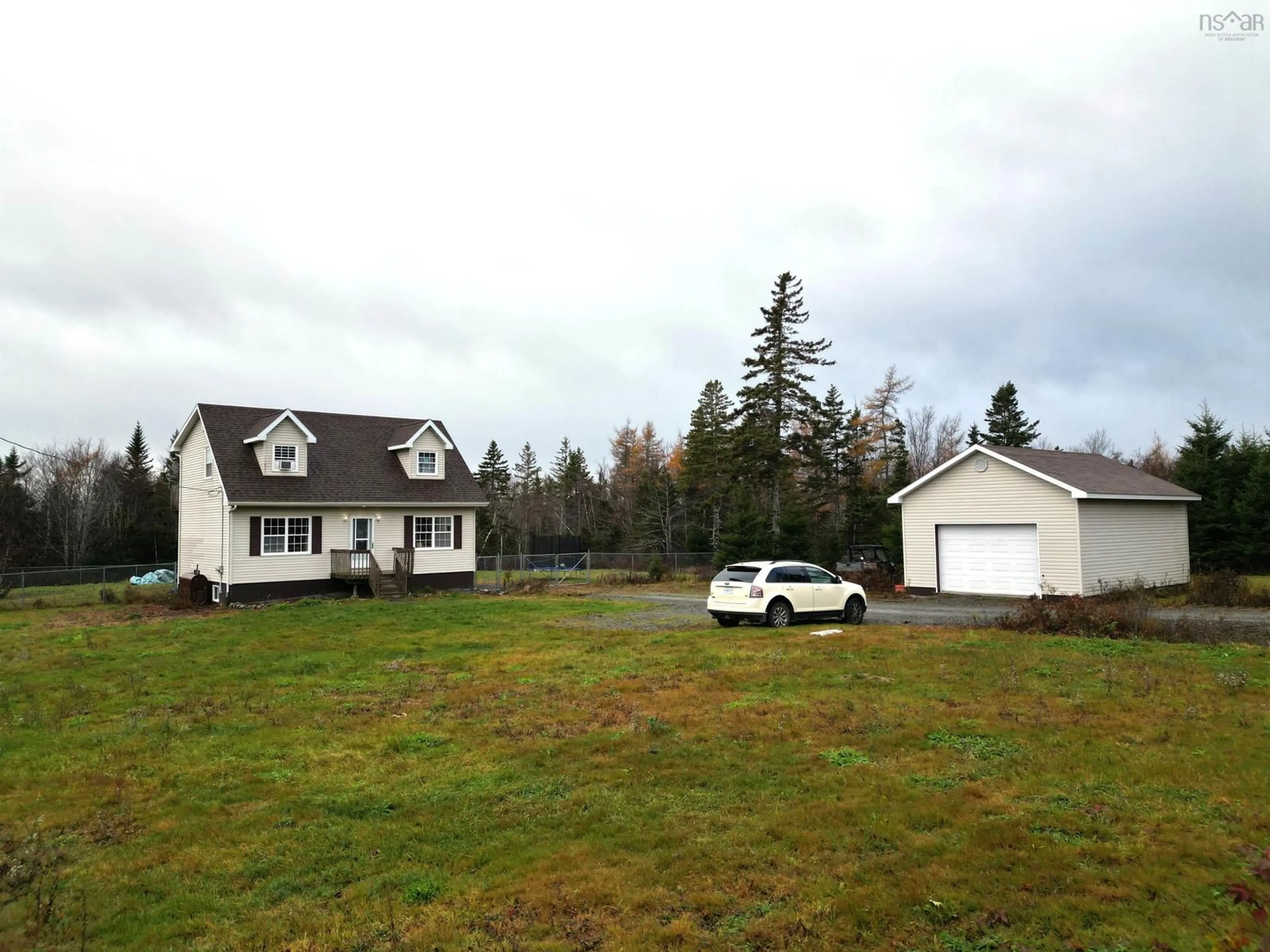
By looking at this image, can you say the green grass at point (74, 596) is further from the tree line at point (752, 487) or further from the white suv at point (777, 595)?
the white suv at point (777, 595)

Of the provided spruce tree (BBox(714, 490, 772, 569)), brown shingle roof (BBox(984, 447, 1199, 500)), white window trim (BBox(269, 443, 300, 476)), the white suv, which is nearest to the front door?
white window trim (BBox(269, 443, 300, 476))

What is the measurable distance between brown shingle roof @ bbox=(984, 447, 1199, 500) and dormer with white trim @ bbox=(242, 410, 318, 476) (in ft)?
79.4

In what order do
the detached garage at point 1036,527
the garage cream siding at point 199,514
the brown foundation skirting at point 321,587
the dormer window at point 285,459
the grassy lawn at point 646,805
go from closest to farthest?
the grassy lawn at point 646,805, the detached garage at point 1036,527, the brown foundation skirting at point 321,587, the garage cream siding at point 199,514, the dormer window at point 285,459

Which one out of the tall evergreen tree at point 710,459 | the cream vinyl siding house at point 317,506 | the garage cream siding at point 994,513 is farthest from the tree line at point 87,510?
the garage cream siding at point 994,513

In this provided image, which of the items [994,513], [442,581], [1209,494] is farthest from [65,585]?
[1209,494]

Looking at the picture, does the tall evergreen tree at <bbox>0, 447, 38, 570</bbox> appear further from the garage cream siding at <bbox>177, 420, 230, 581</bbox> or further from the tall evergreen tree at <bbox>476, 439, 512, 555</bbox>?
the tall evergreen tree at <bbox>476, 439, 512, 555</bbox>

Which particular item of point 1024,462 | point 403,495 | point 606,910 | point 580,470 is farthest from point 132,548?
point 606,910

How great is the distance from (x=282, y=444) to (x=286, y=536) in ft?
11.5

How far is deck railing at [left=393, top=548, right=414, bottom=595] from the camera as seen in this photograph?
29375 millimetres

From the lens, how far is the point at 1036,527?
78.1 ft

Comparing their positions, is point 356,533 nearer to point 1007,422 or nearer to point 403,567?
point 403,567

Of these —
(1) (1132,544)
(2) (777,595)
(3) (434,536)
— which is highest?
(3) (434,536)

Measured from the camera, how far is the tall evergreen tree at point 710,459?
4662 cm

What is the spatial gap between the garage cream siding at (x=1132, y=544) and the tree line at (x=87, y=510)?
48851 mm
